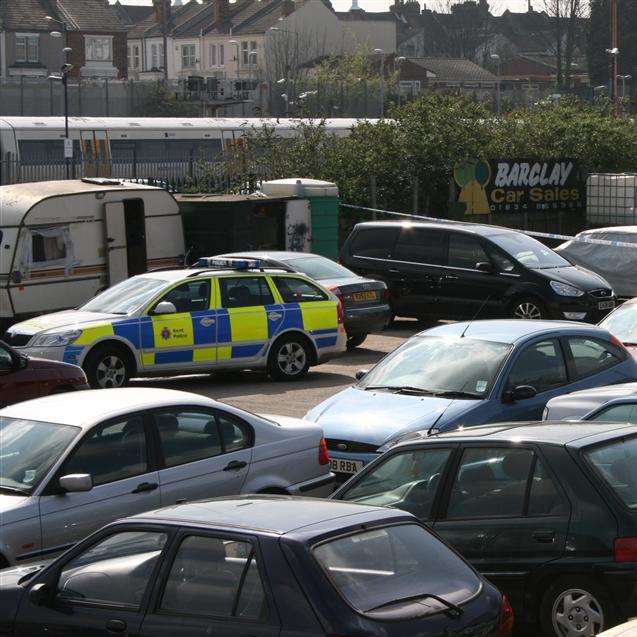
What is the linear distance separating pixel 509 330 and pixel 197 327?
5.77 metres

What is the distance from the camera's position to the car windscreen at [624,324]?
1491 cm

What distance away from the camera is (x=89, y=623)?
19.8 feet

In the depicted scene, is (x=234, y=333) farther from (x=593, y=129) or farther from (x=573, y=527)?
(x=593, y=129)

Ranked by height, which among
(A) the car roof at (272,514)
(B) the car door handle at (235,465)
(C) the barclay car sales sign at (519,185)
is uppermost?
(C) the barclay car sales sign at (519,185)

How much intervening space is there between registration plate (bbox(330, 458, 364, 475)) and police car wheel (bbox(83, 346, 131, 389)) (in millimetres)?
6042

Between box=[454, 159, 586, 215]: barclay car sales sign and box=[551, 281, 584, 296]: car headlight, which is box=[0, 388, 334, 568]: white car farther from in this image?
box=[454, 159, 586, 215]: barclay car sales sign

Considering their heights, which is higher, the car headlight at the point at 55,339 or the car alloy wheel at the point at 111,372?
the car headlight at the point at 55,339

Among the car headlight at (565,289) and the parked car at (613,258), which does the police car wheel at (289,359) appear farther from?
the parked car at (613,258)

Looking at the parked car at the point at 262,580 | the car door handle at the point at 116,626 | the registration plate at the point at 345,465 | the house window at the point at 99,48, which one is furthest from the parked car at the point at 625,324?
the house window at the point at 99,48

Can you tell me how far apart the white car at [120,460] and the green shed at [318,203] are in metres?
15.0

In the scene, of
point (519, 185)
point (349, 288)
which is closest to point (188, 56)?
point (519, 185)

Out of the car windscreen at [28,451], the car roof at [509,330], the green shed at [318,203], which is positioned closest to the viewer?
the car windscreen at [28,451]

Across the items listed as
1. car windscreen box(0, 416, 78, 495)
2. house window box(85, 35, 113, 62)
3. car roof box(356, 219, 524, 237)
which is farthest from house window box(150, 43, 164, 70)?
car windscreen box(0, 416, 78, 495)

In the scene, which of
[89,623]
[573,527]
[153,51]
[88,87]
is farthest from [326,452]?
[153,51]
